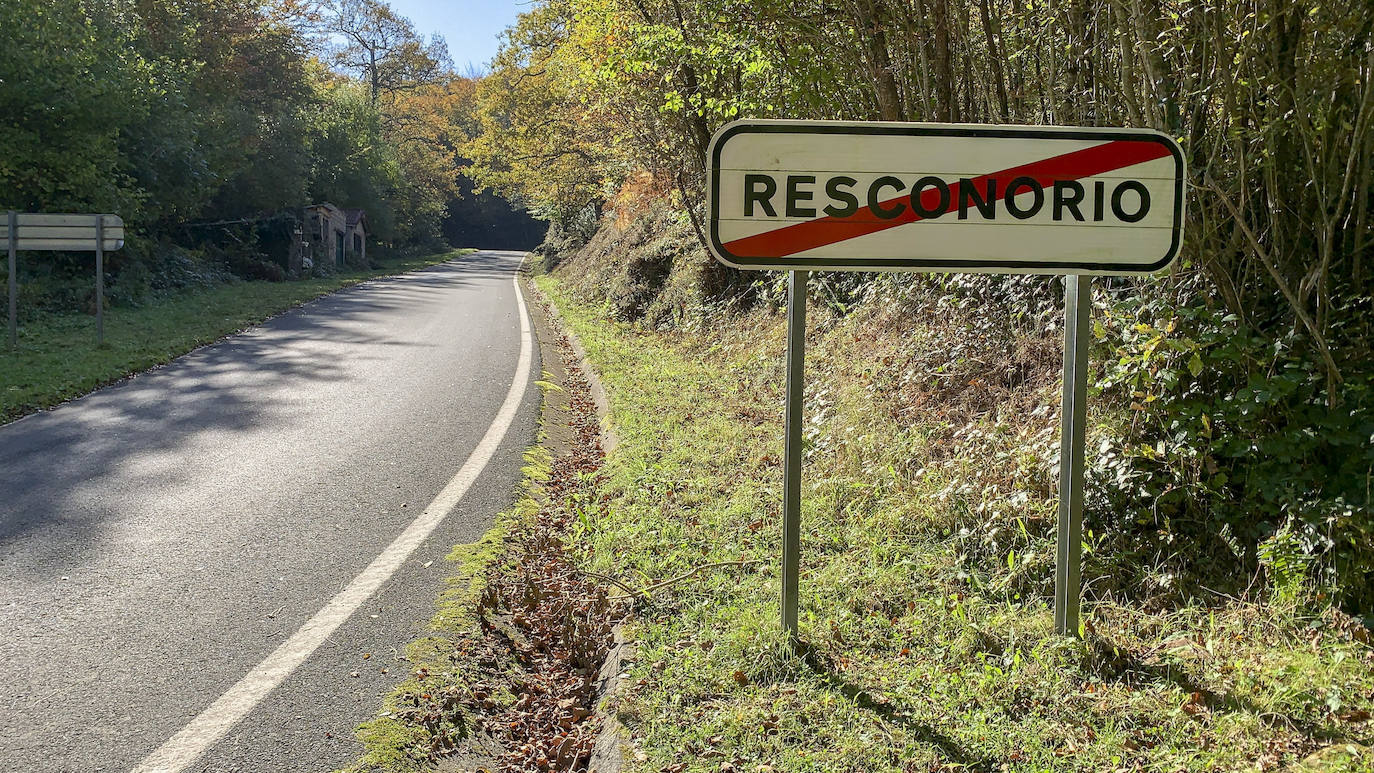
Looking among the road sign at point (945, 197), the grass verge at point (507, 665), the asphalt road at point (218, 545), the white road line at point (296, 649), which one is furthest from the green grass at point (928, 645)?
the road sign at point (945, 197)

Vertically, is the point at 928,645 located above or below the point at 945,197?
below

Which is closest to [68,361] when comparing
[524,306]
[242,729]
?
[242,729]

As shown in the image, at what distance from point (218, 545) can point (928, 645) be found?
12.2 feet

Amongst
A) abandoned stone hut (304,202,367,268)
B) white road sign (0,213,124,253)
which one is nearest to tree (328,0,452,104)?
abandoned stone hut (304,202,367,268)

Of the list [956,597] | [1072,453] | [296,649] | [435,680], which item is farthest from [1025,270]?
[296,649]

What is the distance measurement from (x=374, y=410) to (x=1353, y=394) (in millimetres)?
7609

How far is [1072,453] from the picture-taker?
3.67 m

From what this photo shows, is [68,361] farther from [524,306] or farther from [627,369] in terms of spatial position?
[524,306]

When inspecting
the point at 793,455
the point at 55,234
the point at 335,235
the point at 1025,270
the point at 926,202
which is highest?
the point at 335,235

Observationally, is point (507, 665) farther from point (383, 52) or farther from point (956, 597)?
point (383, 52)

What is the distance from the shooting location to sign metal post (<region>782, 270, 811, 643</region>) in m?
3.73

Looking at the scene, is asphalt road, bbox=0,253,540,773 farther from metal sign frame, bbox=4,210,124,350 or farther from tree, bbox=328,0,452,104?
tree, bbox=328,0,452,104

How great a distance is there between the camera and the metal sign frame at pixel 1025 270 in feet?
11.6

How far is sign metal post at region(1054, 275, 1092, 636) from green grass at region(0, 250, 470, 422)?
8714 millimetres
